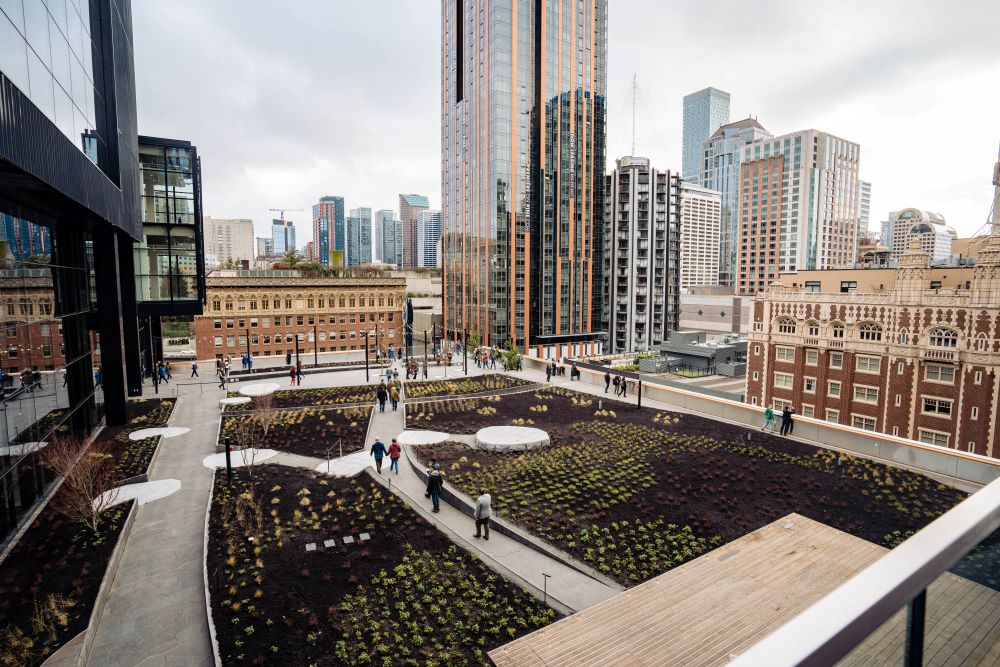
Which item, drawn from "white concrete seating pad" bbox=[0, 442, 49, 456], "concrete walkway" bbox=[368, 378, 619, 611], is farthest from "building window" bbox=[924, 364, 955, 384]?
"white concrete seating pad" bbox=[0, 442, 49, 456]

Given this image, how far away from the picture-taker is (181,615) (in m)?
11.4

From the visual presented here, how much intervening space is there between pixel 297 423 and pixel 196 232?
737 inches

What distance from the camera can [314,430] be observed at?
2522cm

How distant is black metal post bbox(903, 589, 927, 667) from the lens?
5.93 feet

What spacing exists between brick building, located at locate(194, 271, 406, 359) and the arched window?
47.4 m

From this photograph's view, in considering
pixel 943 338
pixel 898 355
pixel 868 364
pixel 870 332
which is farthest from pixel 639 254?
pixel 943 338

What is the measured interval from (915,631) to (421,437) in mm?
22826

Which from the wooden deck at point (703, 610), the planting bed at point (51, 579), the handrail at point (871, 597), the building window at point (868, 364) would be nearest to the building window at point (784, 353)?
the building window at point (868, 364)

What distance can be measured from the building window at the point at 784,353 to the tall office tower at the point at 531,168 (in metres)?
35.7

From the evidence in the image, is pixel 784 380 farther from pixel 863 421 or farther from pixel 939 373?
pixel 939 373

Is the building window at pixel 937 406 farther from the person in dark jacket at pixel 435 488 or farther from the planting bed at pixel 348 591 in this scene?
the planting bed at pixel 348 591

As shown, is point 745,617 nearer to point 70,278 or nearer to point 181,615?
point 181,615

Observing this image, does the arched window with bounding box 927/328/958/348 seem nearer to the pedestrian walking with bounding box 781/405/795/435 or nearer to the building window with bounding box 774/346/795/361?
the building window with bounding box 774/346/795/361

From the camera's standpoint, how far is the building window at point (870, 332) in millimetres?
36031
